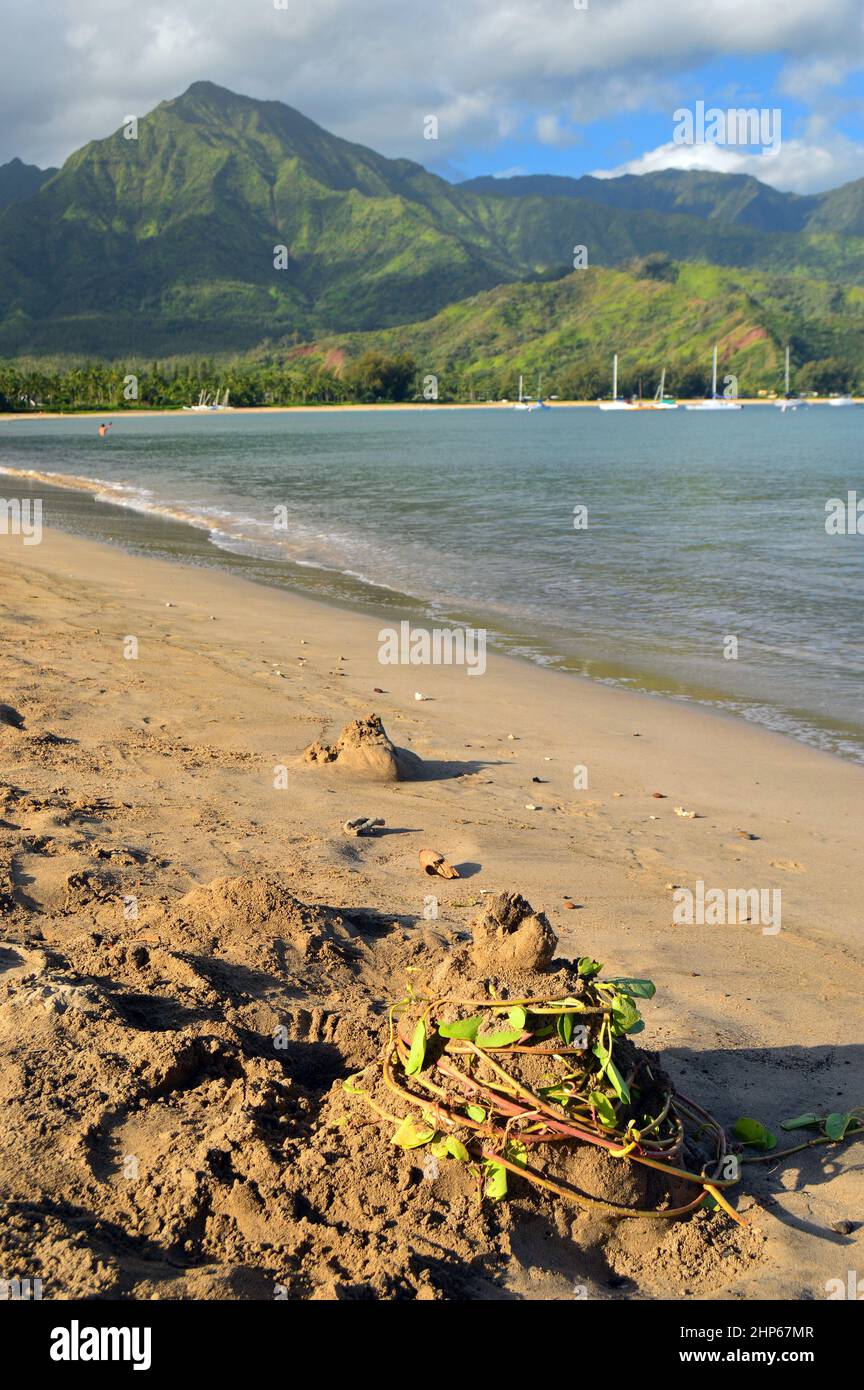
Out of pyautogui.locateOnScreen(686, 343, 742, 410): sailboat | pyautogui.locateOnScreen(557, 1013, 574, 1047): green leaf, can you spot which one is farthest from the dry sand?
pyautogui.locateOnScreen(686, 343, 742, 410): sailboat

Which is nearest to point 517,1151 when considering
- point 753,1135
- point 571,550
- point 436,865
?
point 753,1135

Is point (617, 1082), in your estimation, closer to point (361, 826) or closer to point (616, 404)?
point (361, 826)

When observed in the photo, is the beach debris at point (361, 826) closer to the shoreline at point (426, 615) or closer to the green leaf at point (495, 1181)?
the green leaf at point (495, 1181)

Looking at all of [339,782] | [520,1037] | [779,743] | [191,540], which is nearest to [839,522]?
[191,540]

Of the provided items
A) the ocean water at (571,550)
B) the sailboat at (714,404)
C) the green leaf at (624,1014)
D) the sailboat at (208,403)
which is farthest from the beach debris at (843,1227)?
the sailboat at (714,404)

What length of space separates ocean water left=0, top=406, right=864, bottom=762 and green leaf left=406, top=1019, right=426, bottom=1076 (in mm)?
7216

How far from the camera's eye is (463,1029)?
3586 millimetres

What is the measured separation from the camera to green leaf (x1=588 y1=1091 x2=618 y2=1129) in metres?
3.46

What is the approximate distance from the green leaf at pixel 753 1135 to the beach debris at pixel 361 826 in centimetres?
336

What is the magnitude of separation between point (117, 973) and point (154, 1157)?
124 cm

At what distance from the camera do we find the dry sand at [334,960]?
328 cm

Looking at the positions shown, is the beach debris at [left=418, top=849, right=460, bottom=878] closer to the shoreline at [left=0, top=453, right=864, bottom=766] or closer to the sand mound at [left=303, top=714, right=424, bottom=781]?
the sand mound at [left=303, top=714, right=424, bottom=781]

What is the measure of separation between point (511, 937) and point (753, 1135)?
1077mm

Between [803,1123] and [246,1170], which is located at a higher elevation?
[246,1170]
